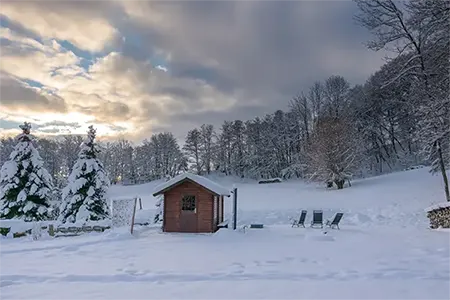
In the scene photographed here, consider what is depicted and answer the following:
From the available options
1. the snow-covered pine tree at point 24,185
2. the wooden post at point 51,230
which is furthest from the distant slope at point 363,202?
the snow-covered pine tree at point 24,185

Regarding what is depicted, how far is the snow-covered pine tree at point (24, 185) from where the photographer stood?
18922mm

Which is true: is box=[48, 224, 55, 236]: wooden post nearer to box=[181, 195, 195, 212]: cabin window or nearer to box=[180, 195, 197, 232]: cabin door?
box=[180, 195, 197, 232]: cabin door

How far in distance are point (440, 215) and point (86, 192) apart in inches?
673

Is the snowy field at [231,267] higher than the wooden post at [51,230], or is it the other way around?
the wooden post at [51,230]

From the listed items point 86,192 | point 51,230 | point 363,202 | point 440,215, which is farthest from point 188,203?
point 363,202

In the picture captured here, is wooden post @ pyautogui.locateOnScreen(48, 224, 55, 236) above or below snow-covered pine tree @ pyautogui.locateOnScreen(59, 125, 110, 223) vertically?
below

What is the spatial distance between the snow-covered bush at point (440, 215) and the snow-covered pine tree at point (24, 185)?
61.8 feet

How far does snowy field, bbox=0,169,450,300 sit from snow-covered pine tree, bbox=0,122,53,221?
5208 mm

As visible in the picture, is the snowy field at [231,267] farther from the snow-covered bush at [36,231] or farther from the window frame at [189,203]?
the window frame at [189,203]

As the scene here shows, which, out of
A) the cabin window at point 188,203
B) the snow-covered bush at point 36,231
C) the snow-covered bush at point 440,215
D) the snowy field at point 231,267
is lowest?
the snowy field at point 231,267

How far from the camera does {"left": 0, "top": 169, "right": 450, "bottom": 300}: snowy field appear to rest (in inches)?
235

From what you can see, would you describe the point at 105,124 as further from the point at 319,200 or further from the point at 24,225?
the point at 319,200

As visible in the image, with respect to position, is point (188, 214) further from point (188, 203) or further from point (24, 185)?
point (24, 185)

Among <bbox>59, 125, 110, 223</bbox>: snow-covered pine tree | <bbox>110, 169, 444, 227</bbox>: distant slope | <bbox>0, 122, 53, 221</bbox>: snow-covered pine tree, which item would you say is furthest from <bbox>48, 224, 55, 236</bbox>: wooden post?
<bbox>110, 169, 444, 227</bbox>: distant slope
